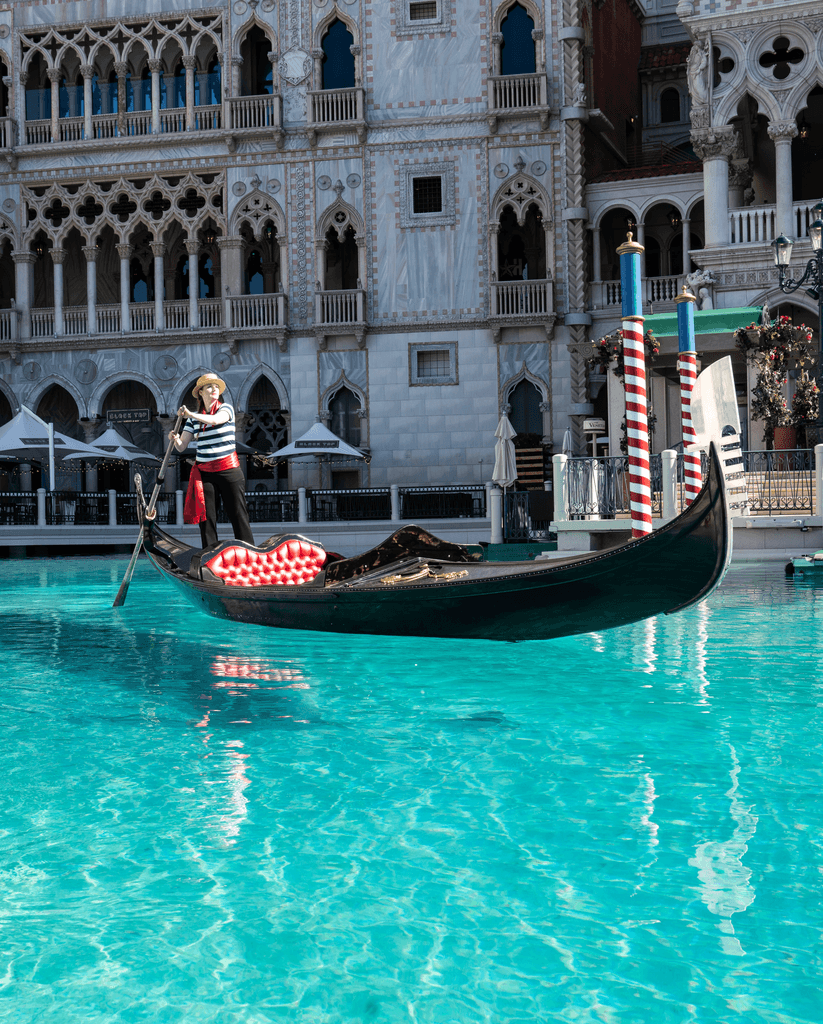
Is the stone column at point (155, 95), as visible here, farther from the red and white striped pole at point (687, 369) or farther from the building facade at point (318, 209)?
the red and white striped pole at point (687, 369)

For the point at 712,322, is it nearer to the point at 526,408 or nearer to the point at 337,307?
the point at 526,408

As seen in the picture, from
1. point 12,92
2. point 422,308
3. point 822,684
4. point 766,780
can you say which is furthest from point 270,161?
point 766,780

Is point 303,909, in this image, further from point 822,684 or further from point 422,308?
point 422,308

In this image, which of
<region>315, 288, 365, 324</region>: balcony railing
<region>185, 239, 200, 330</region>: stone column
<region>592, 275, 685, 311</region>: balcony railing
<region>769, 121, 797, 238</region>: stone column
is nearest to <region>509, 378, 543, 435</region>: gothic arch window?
<region>592, 275, 685, 311</region>: balcony railing

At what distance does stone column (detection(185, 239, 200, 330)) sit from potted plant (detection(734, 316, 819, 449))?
12.0m

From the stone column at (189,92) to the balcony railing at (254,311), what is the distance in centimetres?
378

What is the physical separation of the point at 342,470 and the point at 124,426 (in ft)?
17.0

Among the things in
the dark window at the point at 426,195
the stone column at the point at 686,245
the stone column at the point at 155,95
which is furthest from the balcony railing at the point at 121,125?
the stone column at the point at 686,245

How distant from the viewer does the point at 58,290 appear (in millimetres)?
22391

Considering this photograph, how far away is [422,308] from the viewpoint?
21047 mm

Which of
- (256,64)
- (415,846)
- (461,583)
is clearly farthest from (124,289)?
(415,846)

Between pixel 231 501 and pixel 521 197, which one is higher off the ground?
pixel 521 197

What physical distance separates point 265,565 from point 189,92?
1719 cm

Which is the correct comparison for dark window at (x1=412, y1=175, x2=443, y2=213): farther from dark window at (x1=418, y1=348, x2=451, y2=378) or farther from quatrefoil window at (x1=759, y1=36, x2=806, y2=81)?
quatrefoil window at (x1=759, y1=36, x2=806, y2=81)
